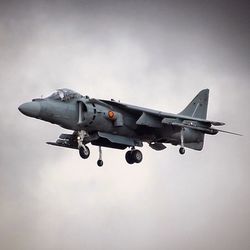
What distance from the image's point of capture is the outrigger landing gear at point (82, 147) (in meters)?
43.0

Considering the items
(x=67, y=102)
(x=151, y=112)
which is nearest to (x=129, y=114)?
(x=151, y=112)

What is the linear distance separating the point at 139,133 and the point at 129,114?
1.30 metres

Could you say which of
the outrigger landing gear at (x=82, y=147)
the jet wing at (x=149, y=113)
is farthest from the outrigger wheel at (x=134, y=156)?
the outrigger landing gear at (x=82, y=147)

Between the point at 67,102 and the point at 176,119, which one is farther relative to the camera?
the point at 176,119

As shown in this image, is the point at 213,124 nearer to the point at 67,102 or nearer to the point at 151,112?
the point at 151,112

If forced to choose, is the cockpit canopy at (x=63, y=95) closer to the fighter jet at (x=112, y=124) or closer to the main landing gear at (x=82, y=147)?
the fighter jet at (x=112, y=124)

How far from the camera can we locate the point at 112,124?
44562 mm

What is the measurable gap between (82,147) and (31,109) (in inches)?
137

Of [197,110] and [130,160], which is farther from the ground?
[197,110]

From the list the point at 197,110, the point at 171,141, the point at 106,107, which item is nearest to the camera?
the point at 106,107

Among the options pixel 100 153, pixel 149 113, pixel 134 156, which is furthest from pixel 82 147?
pixel 149 113

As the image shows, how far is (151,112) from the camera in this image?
150 feet

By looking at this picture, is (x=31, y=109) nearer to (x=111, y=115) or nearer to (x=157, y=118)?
(x=111, y=115)

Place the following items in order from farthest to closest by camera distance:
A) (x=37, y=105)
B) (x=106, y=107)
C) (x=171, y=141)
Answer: (x=171, y=141), (x=106, y=107), (x=37, y=105)
